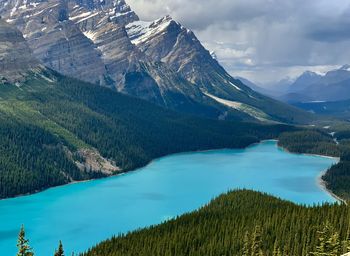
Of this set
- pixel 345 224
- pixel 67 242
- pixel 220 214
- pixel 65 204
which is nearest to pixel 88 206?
pixel 65 204

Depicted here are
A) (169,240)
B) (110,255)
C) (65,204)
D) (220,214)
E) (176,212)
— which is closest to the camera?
(110,255)

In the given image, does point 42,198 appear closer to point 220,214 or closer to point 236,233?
point 220,214

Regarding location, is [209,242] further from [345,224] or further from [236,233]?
[345,224]

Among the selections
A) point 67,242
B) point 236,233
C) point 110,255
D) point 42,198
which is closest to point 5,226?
point 67,242

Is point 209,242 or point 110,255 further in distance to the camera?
point 209,242

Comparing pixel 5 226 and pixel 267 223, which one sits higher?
pixel 267 223

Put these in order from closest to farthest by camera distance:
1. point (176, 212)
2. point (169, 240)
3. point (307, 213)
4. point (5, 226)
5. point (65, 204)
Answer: point (169, 240)
point (307, 213)
point (5, 226)
point (176, 212)
point (65, 204)
